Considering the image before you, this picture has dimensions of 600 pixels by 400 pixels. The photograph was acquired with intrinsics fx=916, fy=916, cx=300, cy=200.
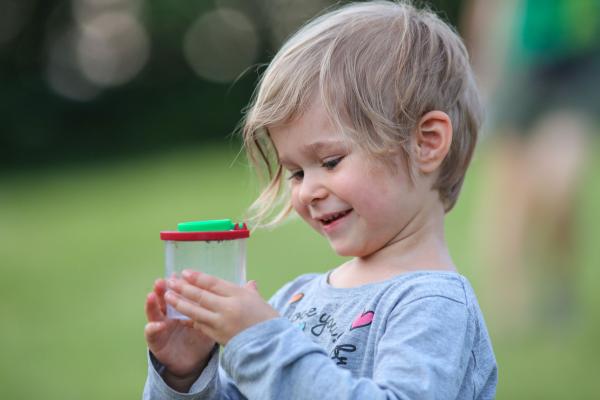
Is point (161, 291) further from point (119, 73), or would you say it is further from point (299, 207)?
point (119, 73)

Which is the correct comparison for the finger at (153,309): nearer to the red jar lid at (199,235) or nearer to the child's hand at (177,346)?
the child's hand at (177,346)

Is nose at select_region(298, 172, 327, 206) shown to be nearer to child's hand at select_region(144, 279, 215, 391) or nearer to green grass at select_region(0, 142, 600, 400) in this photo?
child's hand at select_region(144, 279, 215, 391)

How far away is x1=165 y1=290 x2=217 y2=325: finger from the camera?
71.2 inches

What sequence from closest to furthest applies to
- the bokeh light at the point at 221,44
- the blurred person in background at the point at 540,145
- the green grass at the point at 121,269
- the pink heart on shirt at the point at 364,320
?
1. the pink heart on shirt at the point at 364,320
2. the green grass at the point at 121,269
3. the blurred person in background at the point at 540,145
4. the bokeh light at the point at 221,44

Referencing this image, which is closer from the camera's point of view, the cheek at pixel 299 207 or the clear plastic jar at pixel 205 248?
the clear plastic jar at pixel 205 248

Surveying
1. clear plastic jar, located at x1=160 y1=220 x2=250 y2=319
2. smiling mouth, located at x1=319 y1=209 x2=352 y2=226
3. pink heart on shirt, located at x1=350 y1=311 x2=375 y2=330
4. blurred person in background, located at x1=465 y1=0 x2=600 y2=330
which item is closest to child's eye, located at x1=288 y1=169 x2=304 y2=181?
smiling mouth, located at x1=319 y1=209 x2=352 y2=226

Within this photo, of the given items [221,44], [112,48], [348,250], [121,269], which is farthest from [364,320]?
[221,44]

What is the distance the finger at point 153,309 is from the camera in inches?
77.9

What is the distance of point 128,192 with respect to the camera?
1179 centimetres

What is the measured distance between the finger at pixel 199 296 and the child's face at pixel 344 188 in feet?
1.18

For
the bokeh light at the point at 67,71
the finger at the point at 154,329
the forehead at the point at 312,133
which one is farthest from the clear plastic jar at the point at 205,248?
the bokeh light at the point at 67,71

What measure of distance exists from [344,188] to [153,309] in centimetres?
49

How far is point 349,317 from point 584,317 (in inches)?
150

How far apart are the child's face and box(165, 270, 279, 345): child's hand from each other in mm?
303
